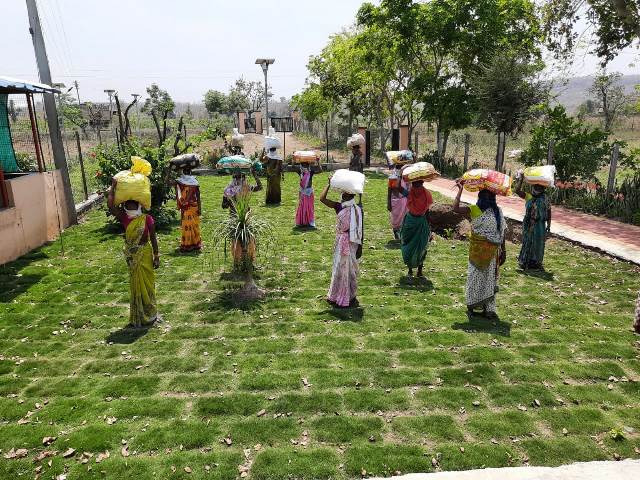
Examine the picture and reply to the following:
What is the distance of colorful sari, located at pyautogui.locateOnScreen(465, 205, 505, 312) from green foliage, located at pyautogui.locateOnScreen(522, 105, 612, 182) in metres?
9.96

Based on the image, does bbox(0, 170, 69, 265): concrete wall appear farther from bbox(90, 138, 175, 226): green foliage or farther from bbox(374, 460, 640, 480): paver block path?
bbox(374, 460, 640, 480): paver block path

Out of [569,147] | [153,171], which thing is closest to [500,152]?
[569,147]

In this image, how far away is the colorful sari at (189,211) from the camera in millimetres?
9367

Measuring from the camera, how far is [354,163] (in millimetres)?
13688

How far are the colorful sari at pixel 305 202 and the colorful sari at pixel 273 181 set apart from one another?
1953 mm

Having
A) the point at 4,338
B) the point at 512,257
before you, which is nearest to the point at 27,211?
A: the point at 4,338

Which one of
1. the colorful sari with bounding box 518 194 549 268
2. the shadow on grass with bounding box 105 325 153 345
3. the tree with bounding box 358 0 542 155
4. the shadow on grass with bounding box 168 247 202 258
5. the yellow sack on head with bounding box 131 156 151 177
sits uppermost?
the tree with bounding box 358 0 542 155

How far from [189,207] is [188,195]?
245mm

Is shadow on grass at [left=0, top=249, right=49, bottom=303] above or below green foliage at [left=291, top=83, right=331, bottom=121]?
below

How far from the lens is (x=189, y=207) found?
948 cm

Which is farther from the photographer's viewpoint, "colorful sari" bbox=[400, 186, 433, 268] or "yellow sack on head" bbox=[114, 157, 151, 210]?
"colorful sari" bbox=[400, 186, 433, 268]

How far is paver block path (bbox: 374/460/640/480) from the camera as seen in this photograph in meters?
3.81

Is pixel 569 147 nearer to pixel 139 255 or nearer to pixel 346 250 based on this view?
pixel 346 250

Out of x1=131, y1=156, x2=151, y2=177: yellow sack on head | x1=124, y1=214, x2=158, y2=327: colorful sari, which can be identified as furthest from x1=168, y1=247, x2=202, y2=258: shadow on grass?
x1=131, y1=156, x2=151, y2=177: yellow sack on head
